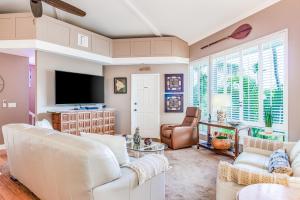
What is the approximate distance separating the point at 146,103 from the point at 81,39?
105 inches

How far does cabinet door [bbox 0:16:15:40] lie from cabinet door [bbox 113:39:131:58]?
2704 mm

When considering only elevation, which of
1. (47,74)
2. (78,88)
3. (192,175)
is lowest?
(192,175)

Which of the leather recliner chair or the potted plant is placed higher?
the potted plant

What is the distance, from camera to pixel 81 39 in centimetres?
572

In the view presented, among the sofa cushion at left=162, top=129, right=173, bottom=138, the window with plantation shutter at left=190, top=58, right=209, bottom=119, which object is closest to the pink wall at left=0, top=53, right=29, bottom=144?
the sofa cushion at left=162, top=129, right=173, bottom=138

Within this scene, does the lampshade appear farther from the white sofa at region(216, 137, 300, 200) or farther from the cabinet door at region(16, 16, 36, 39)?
the cabinet door at region(16, 16, 36, 39)

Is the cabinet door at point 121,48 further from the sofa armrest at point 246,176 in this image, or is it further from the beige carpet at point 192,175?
the sofa armrest at point 246,176

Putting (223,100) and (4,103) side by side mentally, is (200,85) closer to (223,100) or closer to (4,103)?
(223,100)

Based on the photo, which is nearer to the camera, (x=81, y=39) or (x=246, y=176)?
(x=246, y=176)

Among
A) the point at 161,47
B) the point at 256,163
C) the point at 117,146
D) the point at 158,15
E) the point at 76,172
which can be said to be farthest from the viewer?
the point at 161,47

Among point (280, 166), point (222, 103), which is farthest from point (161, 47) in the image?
point (280, 166)

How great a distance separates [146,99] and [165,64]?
1240 mm

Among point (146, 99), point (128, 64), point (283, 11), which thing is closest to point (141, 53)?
point (128, 64)

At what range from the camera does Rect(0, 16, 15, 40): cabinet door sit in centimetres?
471
